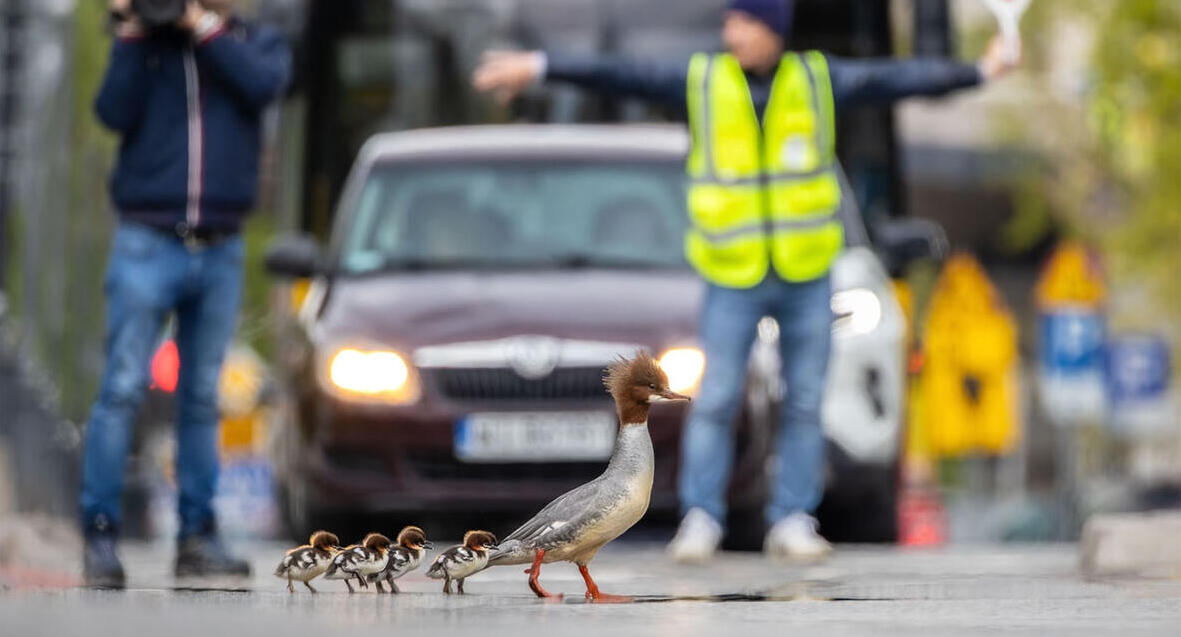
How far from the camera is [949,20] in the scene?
14203 millimetres

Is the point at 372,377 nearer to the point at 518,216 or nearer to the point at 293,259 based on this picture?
the point at 293,259

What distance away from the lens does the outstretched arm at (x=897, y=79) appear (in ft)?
32.4

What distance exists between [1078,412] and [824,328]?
18.1 m

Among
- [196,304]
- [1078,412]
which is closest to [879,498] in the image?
[196,304]

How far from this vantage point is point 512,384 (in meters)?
10.5

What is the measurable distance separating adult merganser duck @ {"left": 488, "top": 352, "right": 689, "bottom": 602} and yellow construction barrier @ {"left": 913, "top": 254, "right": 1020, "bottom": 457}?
21.9m

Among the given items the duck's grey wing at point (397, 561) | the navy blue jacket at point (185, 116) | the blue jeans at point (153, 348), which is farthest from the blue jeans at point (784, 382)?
the duck's grey wing at point (397, 561)

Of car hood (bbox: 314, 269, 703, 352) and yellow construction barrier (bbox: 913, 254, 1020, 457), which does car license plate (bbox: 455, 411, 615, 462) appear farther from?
yellow construction barrier (bbox: 913, 254, 1020, 457)

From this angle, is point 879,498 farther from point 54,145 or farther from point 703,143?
point 54,145

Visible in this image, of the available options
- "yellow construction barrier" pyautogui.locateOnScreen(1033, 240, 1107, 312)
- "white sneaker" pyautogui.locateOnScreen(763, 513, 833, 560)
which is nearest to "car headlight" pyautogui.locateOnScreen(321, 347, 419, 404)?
"white sneaker" pyautogui.locateOnScreen(763, 513, 833, 560)

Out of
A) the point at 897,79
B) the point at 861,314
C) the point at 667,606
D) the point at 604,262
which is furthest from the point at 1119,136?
the point at 667,606

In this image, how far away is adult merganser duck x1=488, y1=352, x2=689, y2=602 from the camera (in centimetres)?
663

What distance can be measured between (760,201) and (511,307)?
53.0 inches

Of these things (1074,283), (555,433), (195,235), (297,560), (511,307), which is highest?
(195,235)
